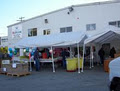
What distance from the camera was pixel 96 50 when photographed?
74.3 feet

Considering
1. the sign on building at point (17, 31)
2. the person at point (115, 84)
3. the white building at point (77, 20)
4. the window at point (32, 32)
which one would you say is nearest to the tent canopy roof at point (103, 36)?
the white building at point (77, 20)

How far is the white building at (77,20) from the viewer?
21062 millimetres

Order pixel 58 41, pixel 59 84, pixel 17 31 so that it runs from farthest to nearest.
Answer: pixel 17 31 < pixel 58 41 < pixel 59 84

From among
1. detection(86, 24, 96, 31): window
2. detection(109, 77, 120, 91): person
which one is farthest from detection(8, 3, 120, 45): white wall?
detection(109, 77, 120, 91): person

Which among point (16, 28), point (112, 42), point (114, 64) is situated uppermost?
point (16, 28)

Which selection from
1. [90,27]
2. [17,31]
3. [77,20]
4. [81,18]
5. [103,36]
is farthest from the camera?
[17,31]

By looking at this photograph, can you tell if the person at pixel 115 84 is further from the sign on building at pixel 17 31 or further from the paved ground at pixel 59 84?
the sign on building at pixel 17 31

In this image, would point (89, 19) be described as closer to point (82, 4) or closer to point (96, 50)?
point (82, 4)

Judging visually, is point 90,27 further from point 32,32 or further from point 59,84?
point 59,84

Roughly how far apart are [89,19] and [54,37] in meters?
6.02

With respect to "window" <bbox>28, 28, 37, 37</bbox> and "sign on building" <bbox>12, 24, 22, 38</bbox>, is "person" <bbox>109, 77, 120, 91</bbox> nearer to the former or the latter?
"window" <bbox>28, 28, 37, 37</bbox>

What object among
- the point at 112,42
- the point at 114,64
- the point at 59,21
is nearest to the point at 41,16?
the point at 59,21

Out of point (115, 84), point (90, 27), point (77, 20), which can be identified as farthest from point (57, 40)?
point (115, 84)

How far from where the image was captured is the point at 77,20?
2292cm
